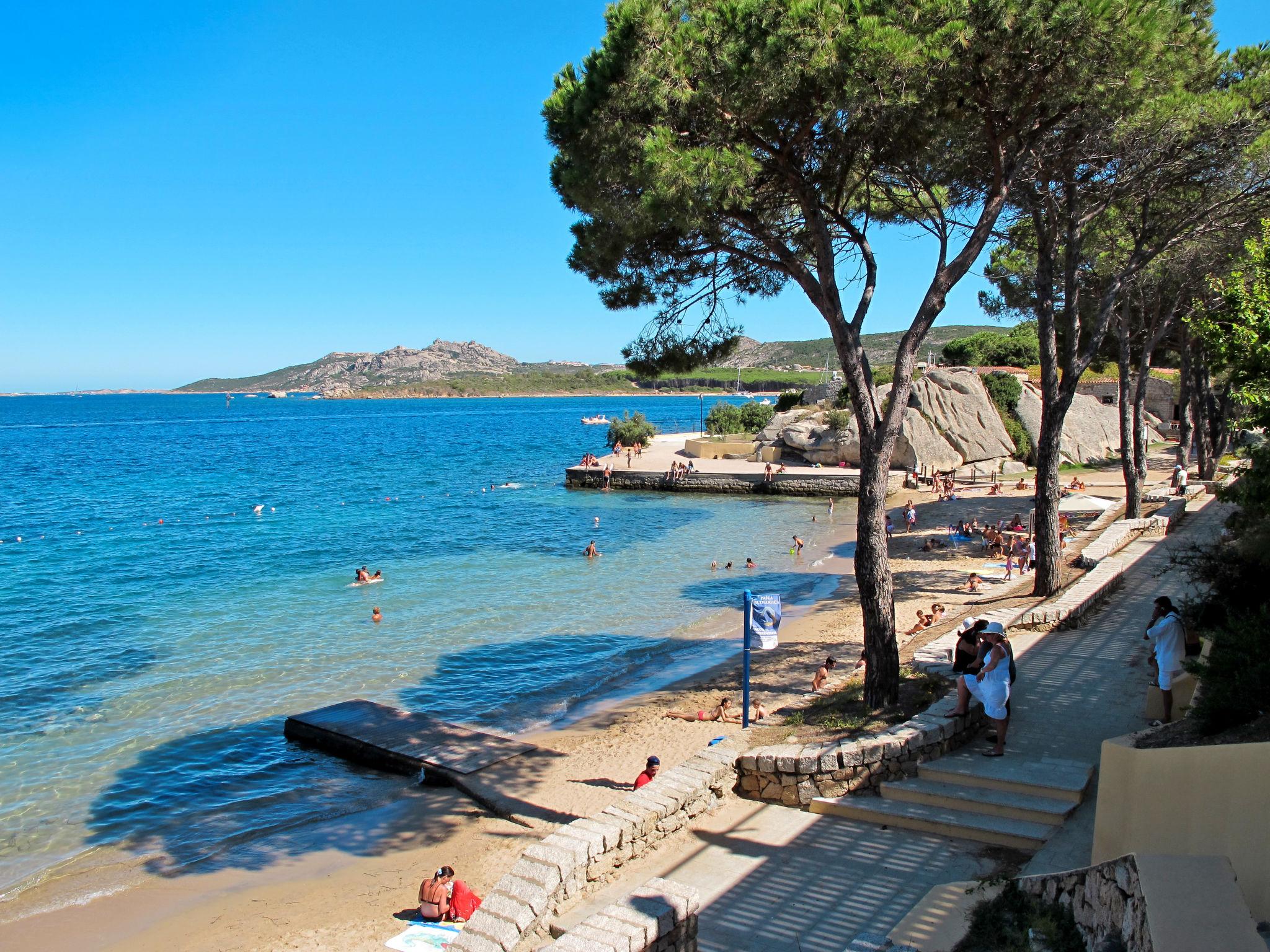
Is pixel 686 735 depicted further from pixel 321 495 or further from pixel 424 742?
pixel 321 495

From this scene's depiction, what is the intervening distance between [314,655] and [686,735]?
866 centimetres

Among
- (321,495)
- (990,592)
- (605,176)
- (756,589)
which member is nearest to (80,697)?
(605,176)

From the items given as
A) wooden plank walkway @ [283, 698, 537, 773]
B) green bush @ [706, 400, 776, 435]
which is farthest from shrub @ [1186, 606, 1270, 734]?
green bush @ [706, 400, 776, 435]

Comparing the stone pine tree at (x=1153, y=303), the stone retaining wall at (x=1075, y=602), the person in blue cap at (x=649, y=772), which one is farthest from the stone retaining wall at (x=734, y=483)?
the person in blue cap at (x=649, y=772)

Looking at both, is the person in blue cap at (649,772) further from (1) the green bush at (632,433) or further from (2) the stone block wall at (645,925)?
(1) the green bush at (632,433)

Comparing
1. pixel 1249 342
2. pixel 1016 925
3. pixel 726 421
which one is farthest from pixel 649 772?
pixel 726 421

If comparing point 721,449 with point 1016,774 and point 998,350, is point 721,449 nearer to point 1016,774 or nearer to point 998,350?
point 998,350

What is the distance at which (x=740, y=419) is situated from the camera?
6250 cm

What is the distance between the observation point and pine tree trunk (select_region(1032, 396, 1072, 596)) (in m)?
14.7

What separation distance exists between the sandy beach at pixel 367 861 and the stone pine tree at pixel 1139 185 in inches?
169

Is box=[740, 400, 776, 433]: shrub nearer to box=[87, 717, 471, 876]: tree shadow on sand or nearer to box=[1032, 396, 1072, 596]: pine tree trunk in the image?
box=[1032, 396, 1072, 596]: pine tree trunk

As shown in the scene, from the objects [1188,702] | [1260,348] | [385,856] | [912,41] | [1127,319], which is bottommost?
[385,856]

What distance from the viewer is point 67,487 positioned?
5350 cm

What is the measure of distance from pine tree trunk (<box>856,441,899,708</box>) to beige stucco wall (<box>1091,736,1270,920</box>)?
443 cm
